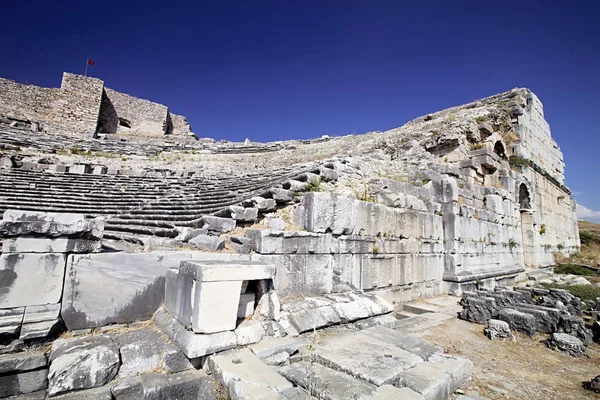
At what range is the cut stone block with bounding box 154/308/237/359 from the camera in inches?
105

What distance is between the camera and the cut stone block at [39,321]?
2.70 meters

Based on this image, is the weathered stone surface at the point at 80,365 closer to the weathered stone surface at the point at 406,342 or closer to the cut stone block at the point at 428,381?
the cut stone block at the point at 428,381

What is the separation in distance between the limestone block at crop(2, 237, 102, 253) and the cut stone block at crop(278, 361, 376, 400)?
233 cm

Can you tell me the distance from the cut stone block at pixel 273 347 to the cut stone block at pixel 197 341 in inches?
9.2


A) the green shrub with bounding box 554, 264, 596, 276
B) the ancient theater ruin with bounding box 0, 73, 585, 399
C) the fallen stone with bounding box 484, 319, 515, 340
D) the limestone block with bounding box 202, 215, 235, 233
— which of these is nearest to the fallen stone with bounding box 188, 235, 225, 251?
the ancient theater ruin with bounding box 0, 73, 585, 399

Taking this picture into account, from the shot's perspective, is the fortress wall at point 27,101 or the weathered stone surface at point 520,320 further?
the fortress wall at point 27,101

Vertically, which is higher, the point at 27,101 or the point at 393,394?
the point at 27,101

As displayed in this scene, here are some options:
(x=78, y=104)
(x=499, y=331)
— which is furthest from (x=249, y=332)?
(x=78, y=104)

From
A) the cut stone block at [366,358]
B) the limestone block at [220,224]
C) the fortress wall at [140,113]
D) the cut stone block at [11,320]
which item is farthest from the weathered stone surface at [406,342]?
the fortress wall at [140,113]

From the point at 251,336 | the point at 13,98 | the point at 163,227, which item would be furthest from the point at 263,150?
the point at 251,336

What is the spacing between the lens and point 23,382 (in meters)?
2.48

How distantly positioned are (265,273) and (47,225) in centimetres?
214

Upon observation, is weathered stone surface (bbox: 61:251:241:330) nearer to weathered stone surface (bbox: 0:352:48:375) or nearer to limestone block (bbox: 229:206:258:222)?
weathered stone surface (bbox: 0:352:48:375)

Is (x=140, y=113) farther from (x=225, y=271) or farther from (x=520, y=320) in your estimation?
(x=520, y=320)
